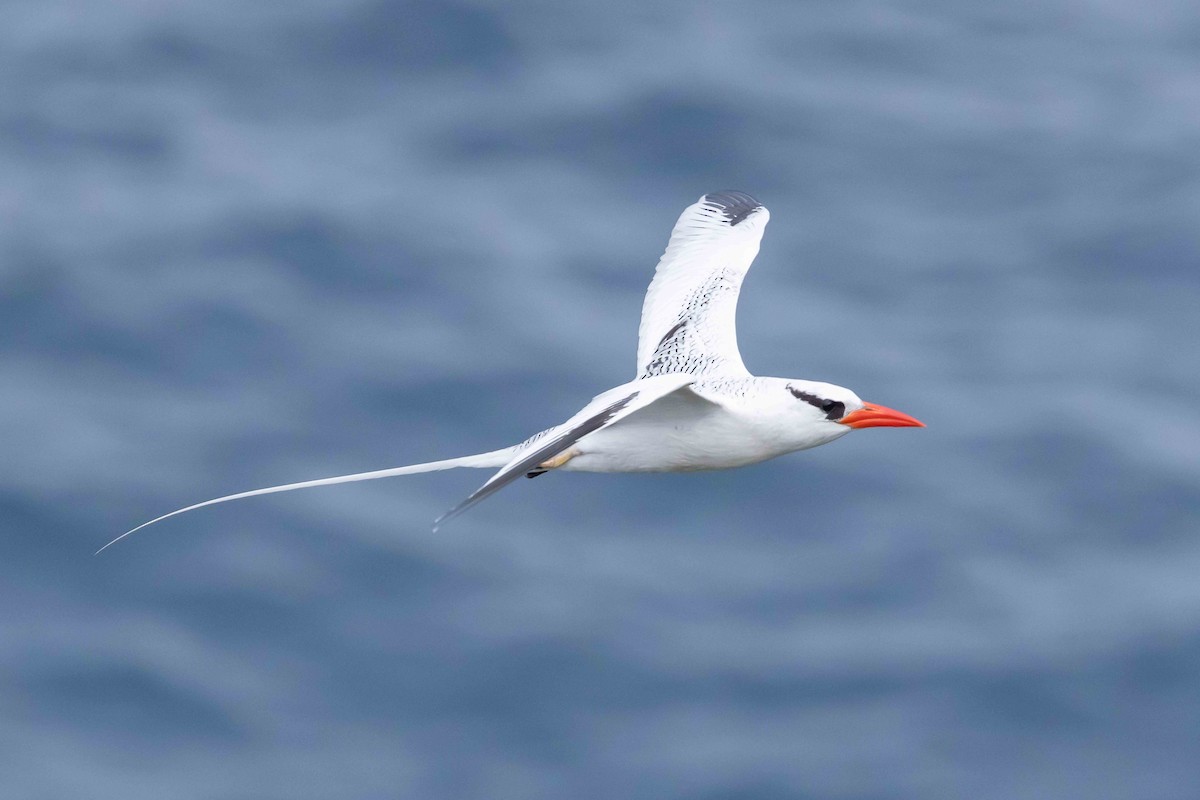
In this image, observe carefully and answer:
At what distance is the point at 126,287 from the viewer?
23.1 metres

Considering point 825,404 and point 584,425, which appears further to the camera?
point 825,404

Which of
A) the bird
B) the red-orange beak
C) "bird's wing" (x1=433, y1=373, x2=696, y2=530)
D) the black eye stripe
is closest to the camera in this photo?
"bird's wing" (x1=433, y1=373, x2=696, y2=530)

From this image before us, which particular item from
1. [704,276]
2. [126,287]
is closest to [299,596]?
[126,287]

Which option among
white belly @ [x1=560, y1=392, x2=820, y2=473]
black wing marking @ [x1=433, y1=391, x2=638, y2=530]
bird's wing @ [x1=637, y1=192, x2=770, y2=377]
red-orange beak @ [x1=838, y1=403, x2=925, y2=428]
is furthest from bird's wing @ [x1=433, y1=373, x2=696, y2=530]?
bird's wing @ [x1=637, y1=192, x2=770, y2=377]

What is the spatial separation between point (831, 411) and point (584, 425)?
2.62 meters

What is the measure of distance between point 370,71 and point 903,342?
8.53 m

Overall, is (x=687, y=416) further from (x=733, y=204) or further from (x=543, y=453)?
(x=733, y=204)

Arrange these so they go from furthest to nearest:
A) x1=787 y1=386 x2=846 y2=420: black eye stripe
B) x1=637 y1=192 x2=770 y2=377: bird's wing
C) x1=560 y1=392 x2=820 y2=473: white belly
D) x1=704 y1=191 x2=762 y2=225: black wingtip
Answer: x1=704 y1=191 x2=762 y2=225: black wingtip < x1=637 y1=192 x2=770 y2=377: bird's wing < x1=787 y1=386 x2=846 y2=420: black eye stripe < x1=560 y1=392 x2=820 y2=473: white belly

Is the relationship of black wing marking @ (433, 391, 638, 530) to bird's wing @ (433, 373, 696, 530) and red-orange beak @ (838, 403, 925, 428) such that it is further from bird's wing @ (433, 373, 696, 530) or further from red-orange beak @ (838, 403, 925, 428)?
red-orange beak @ (838, 403, 925, 428)

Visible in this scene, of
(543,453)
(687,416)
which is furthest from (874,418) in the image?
(543,453)

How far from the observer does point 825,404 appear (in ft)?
46.7

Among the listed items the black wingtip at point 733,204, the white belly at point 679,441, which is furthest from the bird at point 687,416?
the black wingtip at point 733,204

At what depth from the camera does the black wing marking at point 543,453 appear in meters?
11.7

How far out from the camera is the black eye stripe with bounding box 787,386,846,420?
14.2 m
